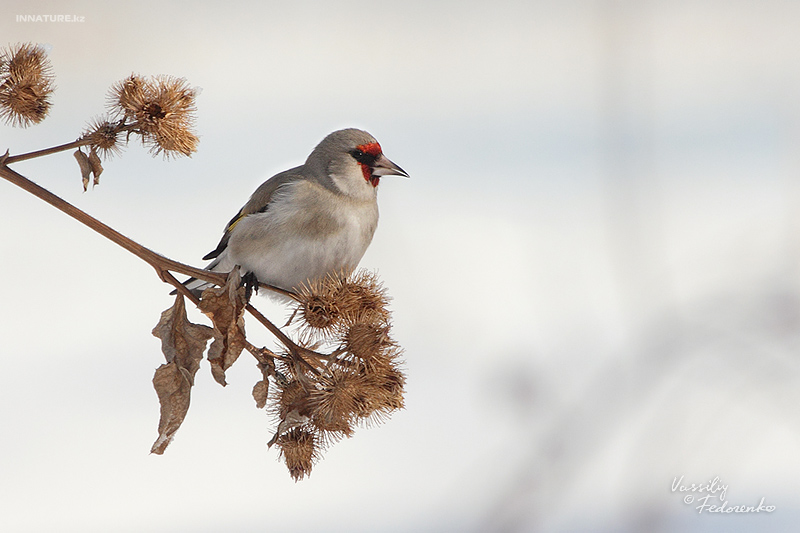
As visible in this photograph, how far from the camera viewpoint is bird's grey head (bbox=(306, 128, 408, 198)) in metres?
2.75

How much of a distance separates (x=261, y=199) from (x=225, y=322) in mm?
1164

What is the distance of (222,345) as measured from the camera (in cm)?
175

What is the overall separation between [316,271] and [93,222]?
3.82 feet

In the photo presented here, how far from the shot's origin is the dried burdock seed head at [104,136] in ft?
5.73

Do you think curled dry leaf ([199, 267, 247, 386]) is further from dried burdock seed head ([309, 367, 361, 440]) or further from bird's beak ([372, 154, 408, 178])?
bird's beak ([372, 154, 408, 178])

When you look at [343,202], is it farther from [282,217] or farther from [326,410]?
[326,410]

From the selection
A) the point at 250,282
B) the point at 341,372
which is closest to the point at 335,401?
the point at 341,372

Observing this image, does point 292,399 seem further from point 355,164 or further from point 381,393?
point 355,164

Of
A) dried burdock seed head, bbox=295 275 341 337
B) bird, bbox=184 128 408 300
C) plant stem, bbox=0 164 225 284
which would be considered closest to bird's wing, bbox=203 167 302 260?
bird, bbox=184 128 408 300

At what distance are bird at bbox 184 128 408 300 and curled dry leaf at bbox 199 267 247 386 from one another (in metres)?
0.76

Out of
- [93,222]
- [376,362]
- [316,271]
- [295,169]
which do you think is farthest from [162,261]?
[295,169]

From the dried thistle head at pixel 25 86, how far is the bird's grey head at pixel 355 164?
45.0 inches

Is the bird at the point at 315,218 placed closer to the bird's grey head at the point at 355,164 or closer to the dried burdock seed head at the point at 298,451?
the bird's grey head at the point at 355,164

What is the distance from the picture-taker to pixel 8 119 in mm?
1786
